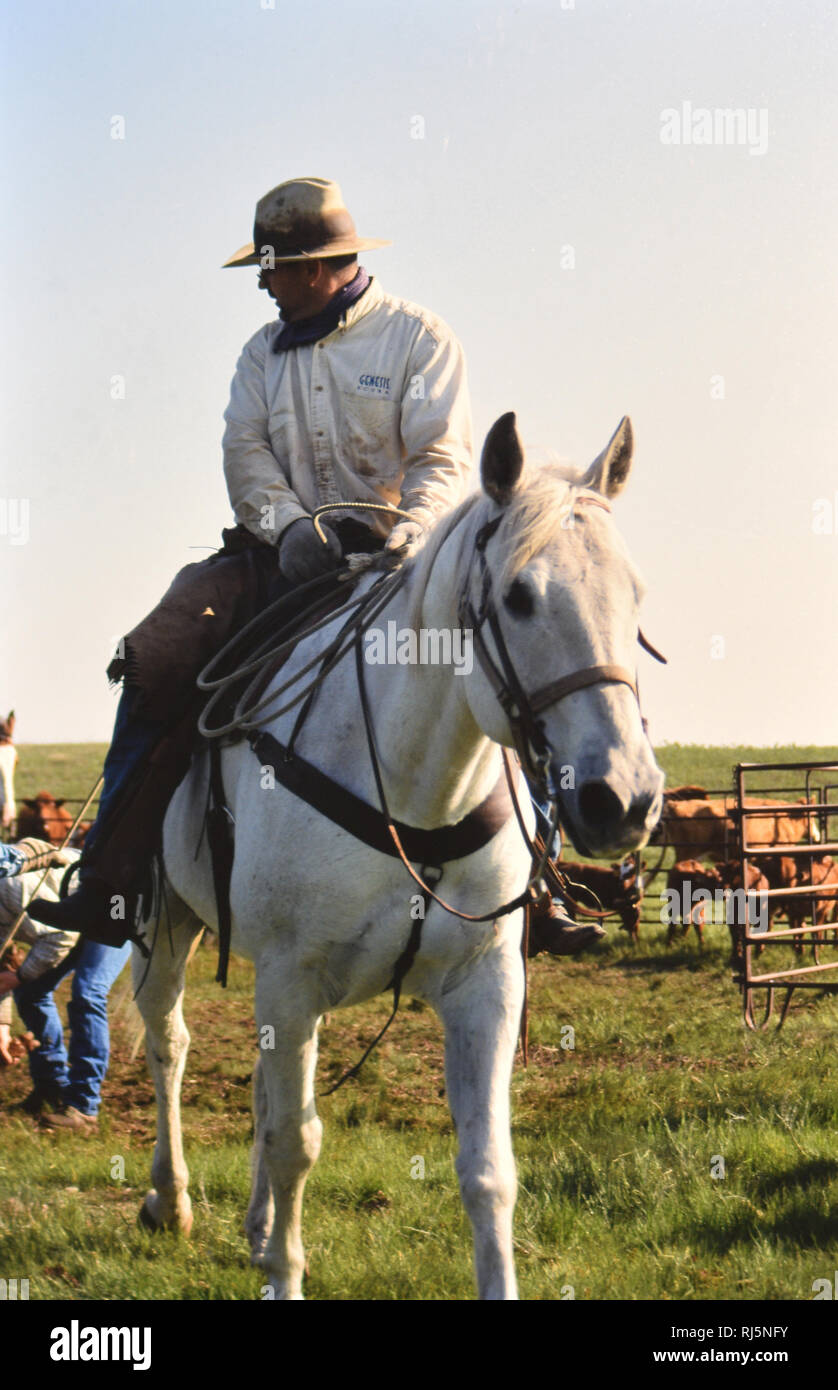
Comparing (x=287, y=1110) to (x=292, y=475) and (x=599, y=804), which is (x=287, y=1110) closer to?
(x=599, y=804)

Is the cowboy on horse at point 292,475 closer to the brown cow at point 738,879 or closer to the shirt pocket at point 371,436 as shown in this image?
the shirt pocket at point 371,436

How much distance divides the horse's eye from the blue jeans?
5.13m

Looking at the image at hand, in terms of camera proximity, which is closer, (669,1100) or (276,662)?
(276,662)

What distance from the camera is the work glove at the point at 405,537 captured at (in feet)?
14.4

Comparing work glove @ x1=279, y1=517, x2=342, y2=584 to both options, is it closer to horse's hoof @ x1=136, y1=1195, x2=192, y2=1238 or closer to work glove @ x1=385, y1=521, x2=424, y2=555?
work glove @ x1=385, y1=521, x2=424, y2=555

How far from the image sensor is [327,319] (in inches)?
201

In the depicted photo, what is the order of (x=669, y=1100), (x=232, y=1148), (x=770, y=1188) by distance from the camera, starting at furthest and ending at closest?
1. (x=669, y=1100)
2. (x=232, y=1148)
3. (x=770, y=1188)

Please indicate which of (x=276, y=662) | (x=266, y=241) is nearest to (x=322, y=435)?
(x=266, y=241)

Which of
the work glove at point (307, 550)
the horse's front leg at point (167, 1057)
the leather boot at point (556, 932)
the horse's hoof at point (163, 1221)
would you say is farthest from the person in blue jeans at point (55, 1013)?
the work glove at point (307, 550)

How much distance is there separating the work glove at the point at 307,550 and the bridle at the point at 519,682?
1260 millimetres

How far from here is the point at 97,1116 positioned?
7961mm
